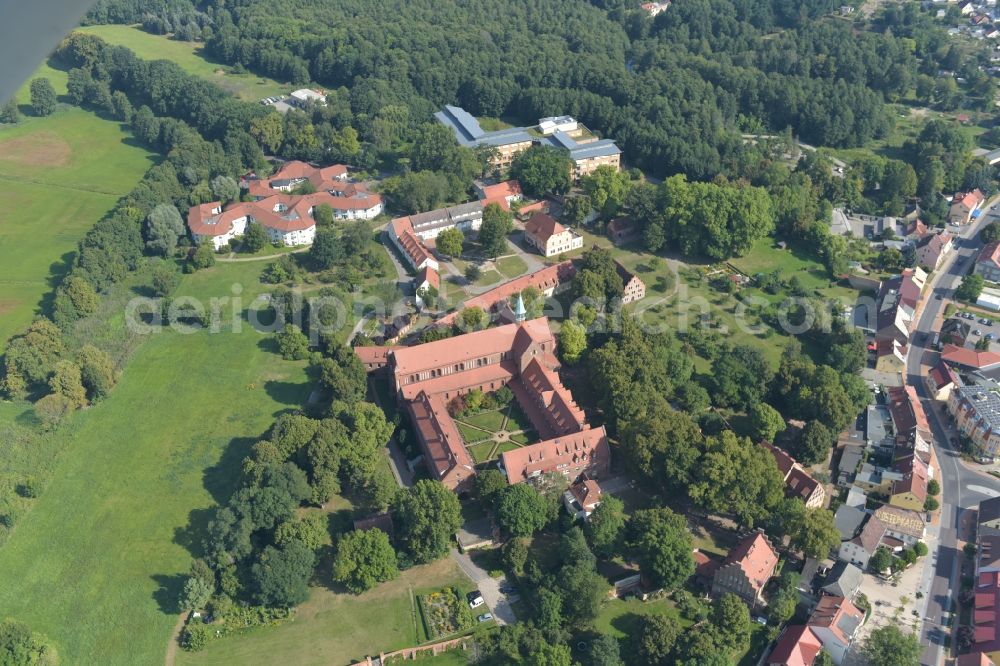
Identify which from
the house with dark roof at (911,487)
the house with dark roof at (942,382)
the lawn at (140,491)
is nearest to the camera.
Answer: the lawn at (140,491)

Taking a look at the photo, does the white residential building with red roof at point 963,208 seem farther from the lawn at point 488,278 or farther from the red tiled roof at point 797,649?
the red tiled roof at point 797,649

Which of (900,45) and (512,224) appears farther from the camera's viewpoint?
(900,45)

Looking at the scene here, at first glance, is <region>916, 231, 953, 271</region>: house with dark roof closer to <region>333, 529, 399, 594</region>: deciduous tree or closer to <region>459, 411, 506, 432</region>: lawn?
<region>459, 411, 506, 432</region>: lawn

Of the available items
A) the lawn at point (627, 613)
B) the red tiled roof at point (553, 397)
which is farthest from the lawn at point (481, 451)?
the lawn at point (627, 613)

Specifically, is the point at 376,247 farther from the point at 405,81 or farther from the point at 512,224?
the point at 405,81

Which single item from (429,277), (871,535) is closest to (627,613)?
(871,535)

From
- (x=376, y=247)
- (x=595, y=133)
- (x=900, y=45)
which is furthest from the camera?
(x=900, y=45)

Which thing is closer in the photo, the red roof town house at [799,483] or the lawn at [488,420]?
the red roof town house at [799,483]

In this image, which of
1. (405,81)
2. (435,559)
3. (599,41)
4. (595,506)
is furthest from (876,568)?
(599,41)
